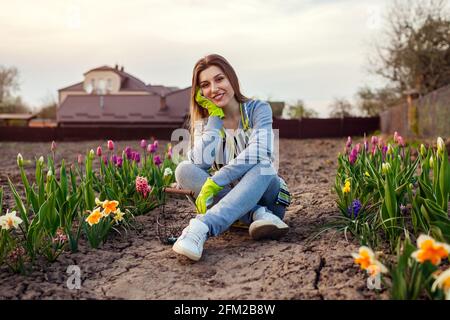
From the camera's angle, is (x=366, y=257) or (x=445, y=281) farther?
(x=366, y=257)

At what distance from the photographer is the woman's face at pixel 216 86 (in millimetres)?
2621

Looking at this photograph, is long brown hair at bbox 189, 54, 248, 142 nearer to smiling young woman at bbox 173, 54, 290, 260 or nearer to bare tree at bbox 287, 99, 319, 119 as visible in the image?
smiling young woman at bbox 173, 54, 290, 260

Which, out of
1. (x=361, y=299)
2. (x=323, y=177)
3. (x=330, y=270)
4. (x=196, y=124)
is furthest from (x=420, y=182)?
(x=323, y=177)

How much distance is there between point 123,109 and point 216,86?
14773 mm

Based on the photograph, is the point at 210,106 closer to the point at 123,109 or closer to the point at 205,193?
the point at 205,193

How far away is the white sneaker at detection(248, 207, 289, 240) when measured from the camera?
Answer: 2.43 meters

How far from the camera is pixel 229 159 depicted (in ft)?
8.85

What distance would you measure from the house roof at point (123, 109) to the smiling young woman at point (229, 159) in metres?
13.5

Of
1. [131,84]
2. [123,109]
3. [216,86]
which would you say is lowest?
[216,86]

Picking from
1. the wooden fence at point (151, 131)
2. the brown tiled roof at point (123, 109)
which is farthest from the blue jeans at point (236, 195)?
the brown tiled roof at point (123, 109)

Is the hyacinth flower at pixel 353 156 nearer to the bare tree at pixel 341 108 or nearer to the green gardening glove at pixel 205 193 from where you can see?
the green gardening glove at pixel 205 193

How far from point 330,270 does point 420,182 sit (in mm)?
662

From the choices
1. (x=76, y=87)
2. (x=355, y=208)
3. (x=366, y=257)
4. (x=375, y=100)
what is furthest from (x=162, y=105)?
(x=366, y=257)

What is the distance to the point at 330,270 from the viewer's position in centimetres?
209
